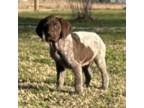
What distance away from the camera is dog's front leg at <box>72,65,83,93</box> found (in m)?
4.45

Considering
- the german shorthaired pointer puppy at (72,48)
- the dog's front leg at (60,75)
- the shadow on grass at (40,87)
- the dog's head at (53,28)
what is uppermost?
the dog's head at (53,28)

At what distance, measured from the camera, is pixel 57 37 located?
14.3 ft

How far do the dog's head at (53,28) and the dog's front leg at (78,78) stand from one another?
0.21 metres

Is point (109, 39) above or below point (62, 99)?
above

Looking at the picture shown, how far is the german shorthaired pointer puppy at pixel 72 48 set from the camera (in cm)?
437

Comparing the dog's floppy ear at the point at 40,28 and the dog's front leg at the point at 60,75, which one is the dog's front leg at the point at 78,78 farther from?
the dog's floppy ear at the point at 40,28

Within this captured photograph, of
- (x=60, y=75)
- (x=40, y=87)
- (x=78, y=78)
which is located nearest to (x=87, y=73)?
(x=78, y=78)

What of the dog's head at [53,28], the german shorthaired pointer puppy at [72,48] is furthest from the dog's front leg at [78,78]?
the dog's head at [53,28]

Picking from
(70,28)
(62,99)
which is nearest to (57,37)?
(70,28)

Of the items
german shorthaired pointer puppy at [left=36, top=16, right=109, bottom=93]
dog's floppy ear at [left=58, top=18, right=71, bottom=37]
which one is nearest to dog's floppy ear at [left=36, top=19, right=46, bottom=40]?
german shorthaired pointer puppy at [left=36, top=16, right=109, bottom=93]

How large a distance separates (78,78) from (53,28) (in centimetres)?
35

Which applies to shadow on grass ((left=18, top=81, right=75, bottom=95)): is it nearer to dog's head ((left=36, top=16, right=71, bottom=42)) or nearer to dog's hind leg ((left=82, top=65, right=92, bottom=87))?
dog's hind leg ((left=82, top=65, right=92, bottom=87))
